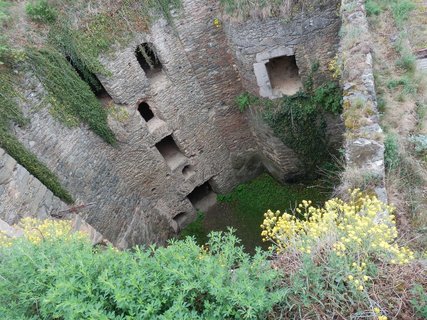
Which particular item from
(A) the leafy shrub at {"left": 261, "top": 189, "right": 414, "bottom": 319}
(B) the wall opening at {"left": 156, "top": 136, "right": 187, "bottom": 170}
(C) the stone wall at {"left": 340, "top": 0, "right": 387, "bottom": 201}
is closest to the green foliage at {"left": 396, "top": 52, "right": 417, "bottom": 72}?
(C) the stone wall at {"left": 340, "top": 0, "right": 387, "bottom": 201}

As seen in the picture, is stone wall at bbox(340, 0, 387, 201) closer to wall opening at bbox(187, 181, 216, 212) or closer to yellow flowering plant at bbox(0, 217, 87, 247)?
yellow flowering plant at bbox(0, 217, 87, 247)

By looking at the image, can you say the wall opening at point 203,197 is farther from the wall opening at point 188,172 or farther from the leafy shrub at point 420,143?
the leafy shrub at point 420,143

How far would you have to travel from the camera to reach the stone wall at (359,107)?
496 centimetres

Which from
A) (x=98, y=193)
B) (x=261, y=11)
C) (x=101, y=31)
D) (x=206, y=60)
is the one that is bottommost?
(x=98, y=193)

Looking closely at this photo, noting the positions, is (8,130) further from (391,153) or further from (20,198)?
(391,153)

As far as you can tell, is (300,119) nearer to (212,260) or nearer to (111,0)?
(111,0)

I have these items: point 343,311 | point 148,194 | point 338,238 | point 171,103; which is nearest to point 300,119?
point 171,103

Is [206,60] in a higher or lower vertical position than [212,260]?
lower

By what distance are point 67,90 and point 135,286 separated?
6190 mm

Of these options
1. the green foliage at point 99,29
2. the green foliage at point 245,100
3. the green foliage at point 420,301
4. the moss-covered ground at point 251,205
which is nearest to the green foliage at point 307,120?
the green foliage at point 245,100

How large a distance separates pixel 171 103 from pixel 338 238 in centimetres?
694

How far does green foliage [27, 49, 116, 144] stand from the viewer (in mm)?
7535

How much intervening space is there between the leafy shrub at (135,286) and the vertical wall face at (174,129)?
4734mm

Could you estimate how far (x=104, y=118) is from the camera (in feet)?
28.6
